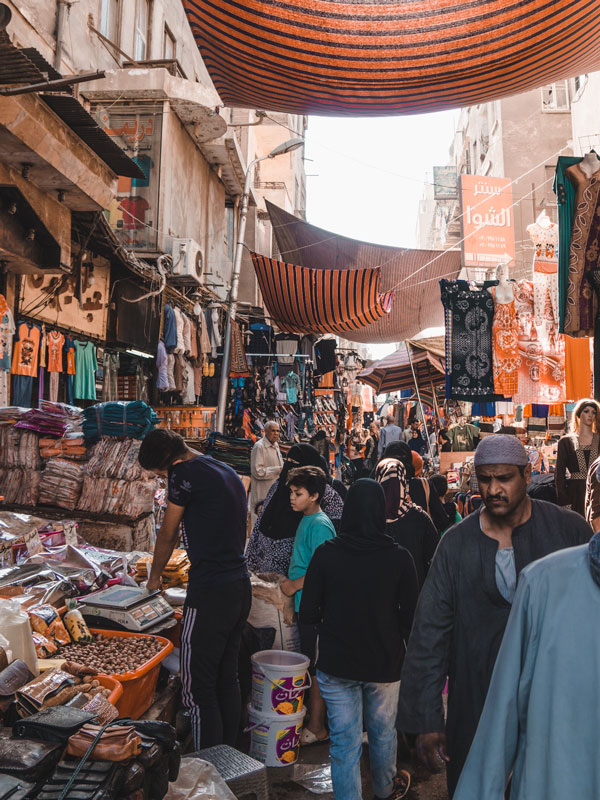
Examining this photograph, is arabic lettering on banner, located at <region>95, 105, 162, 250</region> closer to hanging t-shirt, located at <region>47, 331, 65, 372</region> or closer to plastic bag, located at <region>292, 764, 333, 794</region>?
hanging t-shirt, located at <region>47, 331, 65, 372</region>

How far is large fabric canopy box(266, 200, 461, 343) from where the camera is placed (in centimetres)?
1150

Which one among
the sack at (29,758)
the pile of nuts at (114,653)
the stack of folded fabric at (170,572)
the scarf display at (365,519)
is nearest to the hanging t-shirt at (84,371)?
the stack of folded fabric at (170,572)

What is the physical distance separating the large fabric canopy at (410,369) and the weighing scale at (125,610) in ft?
31.6

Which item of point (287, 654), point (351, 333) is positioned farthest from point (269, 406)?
point (287, 654)

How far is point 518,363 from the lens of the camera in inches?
288

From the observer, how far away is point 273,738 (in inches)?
150

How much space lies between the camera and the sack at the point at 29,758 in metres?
1.95

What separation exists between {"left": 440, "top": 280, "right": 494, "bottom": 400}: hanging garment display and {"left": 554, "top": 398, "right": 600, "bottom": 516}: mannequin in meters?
1.46

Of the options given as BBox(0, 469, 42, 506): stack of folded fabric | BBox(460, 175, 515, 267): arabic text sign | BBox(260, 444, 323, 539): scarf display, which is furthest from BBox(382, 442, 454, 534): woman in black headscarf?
BBox(460, 175, 515, 267): arabic text sign

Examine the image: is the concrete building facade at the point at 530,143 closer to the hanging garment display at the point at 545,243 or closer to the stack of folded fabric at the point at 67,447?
the hanging garment display at the point at 545,243

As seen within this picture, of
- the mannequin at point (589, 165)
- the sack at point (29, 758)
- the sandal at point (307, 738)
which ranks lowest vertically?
the sandal at point (307, 738)

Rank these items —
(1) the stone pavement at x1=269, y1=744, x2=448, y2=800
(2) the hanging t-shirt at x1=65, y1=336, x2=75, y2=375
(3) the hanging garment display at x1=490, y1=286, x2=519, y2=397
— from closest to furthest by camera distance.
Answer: (1) the stone pavement at x1=269, y1=744, x2=448, y2=800, (3) the hanging garment display at x1=490, y1=286, x2=519, y2=397, (2) the hanging t-shirt at x1=65, y1=336, x2=75, y2=375

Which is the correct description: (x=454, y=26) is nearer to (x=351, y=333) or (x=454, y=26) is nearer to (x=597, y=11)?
(x=597, y=11)

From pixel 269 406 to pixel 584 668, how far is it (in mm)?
12104
